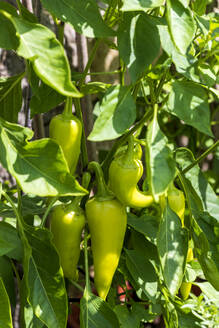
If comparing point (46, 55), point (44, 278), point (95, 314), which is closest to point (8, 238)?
point (44, 278)

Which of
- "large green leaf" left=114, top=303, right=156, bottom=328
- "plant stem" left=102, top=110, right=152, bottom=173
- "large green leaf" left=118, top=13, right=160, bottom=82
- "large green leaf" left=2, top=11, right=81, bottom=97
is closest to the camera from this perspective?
"large green leaf" left=2, top=11, right=81, bottom=97

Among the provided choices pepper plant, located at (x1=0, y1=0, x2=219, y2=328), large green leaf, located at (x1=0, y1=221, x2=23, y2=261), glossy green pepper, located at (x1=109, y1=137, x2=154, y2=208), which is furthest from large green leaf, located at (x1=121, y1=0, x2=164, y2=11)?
large green leaf, located at (x1=0, y1=221, x2=23, y2=261)

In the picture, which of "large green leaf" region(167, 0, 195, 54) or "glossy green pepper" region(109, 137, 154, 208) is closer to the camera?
"large green leaf" region(167, 0, 195, 54)

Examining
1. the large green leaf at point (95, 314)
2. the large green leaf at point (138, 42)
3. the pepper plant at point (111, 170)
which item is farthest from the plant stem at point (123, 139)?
the large green leaf at point (95, 314)

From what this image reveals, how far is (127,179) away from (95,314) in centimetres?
21

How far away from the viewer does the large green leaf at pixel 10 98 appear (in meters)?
0.77

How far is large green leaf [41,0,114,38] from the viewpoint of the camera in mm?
568

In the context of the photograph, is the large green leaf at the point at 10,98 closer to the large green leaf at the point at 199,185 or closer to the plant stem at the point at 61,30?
the plant stem at the point at 61,30

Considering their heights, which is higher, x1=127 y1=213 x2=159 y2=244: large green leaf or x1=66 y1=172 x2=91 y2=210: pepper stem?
x1=66 y1=172 x2=91 y2=210: pepper stem

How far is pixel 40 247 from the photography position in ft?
2.21

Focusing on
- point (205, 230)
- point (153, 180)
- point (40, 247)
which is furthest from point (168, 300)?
point (153, 180)

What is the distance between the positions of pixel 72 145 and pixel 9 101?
0.16 meters

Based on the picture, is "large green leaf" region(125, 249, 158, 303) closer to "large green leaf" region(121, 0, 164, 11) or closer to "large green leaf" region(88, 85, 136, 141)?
"large green leaf" region(88, 85, 136, 141)

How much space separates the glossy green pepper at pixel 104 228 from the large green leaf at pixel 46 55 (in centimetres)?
25
